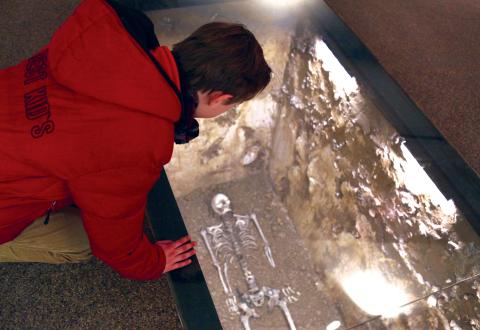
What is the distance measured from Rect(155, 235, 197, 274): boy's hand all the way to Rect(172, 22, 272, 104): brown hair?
39 centimetres

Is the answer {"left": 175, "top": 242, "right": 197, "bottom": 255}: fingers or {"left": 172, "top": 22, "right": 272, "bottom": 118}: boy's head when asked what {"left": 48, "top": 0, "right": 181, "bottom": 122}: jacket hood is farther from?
{"left": 175, "top": 242, "right": 197, "bottom": 255}: fingers

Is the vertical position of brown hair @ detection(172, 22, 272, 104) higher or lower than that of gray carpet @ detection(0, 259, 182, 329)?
higher

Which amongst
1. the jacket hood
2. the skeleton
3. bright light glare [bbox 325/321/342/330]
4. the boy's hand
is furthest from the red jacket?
bright light glare [bbox 325/321/342/330]

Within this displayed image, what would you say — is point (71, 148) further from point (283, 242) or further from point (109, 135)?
point (283, 242)

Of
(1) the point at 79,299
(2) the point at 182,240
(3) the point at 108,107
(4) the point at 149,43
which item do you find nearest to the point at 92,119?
(3) the point at 108,107

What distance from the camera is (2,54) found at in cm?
174

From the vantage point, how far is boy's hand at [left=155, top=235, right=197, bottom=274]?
1090 mm

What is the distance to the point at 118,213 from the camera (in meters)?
0.89

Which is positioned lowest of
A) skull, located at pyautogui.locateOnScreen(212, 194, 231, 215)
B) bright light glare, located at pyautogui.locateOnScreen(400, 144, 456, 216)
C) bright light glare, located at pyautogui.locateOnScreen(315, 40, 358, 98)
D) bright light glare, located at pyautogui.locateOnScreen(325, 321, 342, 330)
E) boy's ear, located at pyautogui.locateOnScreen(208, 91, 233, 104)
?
bright light glare, located at pyautogui.locateOnScreen(325, 321, 342, 330)

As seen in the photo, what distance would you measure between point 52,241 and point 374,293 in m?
0.82

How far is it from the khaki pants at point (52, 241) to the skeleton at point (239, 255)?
32 centimetres

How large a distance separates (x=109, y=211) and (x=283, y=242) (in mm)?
549

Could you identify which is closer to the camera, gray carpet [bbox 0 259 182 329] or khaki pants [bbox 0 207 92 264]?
khaki pants [bbox 0 207 92 264]

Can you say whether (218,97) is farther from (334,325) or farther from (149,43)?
Answer: (334,325)
